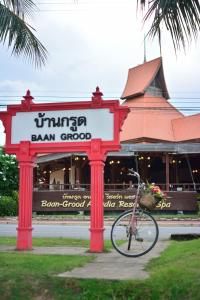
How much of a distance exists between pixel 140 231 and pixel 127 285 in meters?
3.21

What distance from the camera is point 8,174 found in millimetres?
33344

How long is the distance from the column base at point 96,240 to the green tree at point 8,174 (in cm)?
2354

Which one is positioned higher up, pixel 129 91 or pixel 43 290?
pixel 129 91

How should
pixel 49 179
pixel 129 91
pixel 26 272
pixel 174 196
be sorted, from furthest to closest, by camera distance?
1. pixel 129 91
2. pixel 49 179
3. pixel 174 196
4. pixel 26 272

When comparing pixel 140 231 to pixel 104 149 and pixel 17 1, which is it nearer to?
pixel 104 149

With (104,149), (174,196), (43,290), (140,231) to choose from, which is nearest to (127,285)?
Answer: (43,290)

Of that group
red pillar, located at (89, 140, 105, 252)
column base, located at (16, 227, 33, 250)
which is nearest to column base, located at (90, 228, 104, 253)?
red pillar, located at (89, 140, 105, 252)

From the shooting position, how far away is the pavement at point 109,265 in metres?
6.53

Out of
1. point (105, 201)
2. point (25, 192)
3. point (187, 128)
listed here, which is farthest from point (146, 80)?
point (25, 192)

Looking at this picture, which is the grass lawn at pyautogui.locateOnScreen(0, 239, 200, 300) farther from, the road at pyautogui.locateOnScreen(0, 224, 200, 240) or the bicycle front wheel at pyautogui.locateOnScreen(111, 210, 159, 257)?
the road at pyautogui.locateOnScreen(0, 224, 200, 240)

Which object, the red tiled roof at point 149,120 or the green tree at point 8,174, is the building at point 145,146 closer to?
the red tiled roof at point 149,120

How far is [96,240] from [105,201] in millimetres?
20583

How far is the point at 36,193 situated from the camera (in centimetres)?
3072

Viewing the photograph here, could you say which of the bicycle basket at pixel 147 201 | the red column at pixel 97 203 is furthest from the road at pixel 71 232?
the bicycle basket at pixel 147 201
